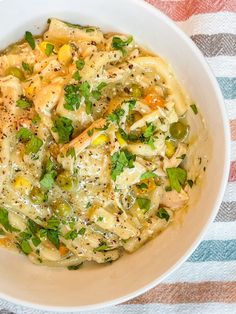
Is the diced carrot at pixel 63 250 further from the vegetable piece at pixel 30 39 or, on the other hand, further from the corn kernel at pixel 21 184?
the vegetable piece at pixel 30 39

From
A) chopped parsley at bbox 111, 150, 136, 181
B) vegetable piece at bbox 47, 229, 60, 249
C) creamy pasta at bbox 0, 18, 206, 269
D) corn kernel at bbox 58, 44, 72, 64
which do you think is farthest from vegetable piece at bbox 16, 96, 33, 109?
vegetable piece at bbox 47, 229, 60, 249

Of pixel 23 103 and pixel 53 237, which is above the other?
pixel 23 103

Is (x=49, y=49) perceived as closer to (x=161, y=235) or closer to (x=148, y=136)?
(x=148, y=136)

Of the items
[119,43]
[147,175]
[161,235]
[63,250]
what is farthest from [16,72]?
[161,235]

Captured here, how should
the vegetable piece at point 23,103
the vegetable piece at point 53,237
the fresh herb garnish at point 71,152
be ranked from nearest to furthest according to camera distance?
the fresh herb garnish at point 71,152
the vegetable piece at point 23,103
the vegetable piece at point 53,237

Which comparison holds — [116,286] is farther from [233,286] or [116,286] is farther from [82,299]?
[233,286]

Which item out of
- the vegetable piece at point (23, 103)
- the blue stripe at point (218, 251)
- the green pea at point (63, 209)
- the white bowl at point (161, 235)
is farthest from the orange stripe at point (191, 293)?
the vegetable piece at point (23, 103)
